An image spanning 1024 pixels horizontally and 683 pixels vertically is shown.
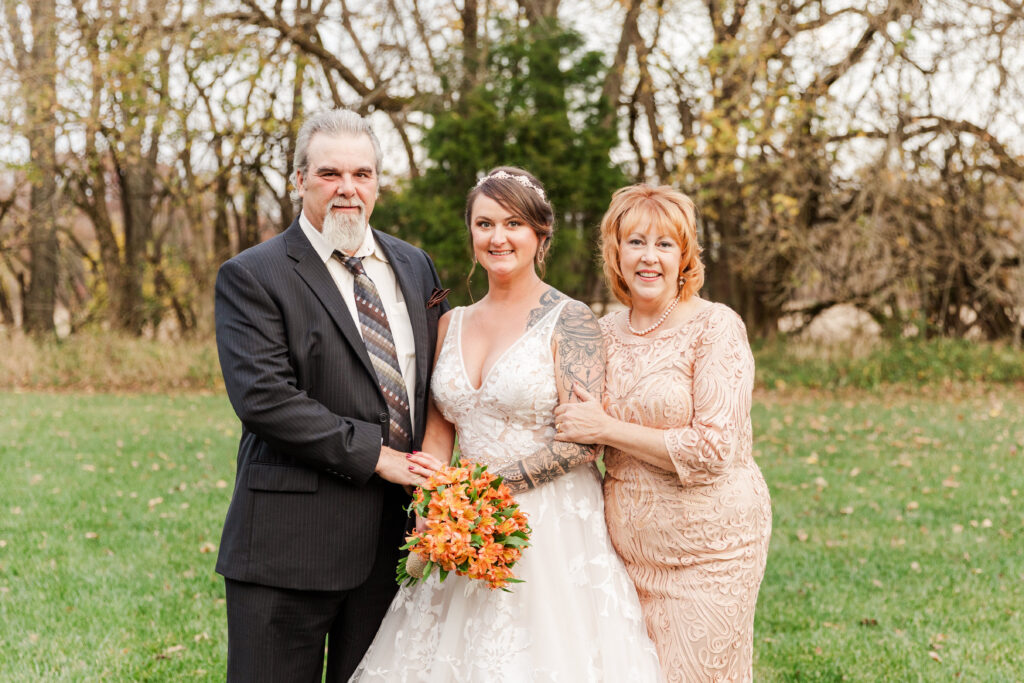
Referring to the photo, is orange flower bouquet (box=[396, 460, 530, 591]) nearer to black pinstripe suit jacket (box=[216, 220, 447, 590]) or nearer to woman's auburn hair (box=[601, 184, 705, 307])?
black pinstripe suit jacket (box=[216, 220, 447, 590])

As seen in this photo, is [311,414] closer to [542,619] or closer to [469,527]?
[469,527]

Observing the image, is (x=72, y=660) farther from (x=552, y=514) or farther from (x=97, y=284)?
(x=97, y=284)

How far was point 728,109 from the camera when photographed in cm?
1330

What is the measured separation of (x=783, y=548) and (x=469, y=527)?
4.49 meters

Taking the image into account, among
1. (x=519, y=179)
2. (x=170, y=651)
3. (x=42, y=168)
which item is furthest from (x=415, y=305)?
(x=42, y=168)

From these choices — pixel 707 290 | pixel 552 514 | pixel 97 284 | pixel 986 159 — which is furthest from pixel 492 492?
pixel 97 284

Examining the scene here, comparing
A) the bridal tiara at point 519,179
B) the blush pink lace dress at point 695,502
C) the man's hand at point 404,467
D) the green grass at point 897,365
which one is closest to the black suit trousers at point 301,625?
the man's hand at point 404,467

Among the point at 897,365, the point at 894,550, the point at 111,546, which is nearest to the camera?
the point at 894,550

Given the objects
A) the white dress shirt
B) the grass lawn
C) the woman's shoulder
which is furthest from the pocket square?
the grass lawn

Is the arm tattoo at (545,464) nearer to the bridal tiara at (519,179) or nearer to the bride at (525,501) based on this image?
the bride at (525,501)

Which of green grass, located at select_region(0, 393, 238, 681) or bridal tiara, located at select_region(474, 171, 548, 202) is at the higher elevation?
bridal tiara, located at select_region(474, 171, 548, 202)

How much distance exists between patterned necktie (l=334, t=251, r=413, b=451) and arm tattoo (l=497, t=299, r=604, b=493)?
415 millimetres

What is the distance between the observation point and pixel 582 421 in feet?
9.38

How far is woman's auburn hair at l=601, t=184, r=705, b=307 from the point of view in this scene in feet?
9.93
